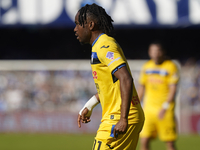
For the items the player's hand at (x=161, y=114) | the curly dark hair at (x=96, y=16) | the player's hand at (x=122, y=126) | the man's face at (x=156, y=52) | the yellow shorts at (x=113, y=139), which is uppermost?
the man's face at (x=156, y=52)

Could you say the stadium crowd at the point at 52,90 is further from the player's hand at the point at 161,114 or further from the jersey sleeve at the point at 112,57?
the jersey sleeve at the point at 112,57

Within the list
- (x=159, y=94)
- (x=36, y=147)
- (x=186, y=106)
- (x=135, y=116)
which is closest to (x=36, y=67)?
(x=36, y=147)

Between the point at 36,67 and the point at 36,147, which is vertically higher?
the point at 36,67

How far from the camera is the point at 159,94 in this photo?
6641mm

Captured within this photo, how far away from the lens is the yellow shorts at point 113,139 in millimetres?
3199

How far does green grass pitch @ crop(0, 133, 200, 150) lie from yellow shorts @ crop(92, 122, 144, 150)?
16.5ft

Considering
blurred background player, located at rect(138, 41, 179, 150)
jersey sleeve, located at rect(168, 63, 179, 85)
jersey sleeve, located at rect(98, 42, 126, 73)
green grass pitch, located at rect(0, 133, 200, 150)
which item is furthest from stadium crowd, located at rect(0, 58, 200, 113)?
jersey sleeve, located at rect(98, 42, 126, 73)

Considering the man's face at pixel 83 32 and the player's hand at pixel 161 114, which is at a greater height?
the man's face at pixel 83 32

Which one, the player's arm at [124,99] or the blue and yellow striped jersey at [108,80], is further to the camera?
the blue and yellow striped jersey at [108,80]

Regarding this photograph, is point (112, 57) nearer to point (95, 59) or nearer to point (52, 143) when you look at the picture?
point (95, 59)

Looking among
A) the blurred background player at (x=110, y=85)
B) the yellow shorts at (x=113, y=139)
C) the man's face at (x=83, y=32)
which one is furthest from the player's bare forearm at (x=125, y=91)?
the man's face at (x=83, y=32)

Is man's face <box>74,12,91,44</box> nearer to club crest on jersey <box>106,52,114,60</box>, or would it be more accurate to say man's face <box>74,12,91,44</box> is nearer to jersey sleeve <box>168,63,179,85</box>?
club crest on jersey <box>106,52,114,60</box>

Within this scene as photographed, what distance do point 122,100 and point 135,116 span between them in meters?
0.36

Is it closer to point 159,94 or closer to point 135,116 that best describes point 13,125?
point 159,94
